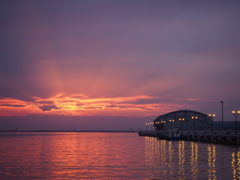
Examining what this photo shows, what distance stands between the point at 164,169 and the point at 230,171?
7484mm

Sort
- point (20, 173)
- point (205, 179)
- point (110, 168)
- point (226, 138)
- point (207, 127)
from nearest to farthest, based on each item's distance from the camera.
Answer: point (205, 179) < point (20, 173) < point (110, 168) < point (226, 138) < point (207, 127)

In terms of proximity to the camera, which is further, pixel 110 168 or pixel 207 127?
pixel 207 127

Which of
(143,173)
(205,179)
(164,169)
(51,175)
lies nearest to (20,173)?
(51,175)

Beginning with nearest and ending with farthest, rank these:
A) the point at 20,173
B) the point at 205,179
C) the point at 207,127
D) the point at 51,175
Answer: the point at 205,179 → the point at 51,175 → the point at 20,173 → the point at 207,127

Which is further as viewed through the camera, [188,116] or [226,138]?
[188,116]

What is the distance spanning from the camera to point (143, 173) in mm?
35531

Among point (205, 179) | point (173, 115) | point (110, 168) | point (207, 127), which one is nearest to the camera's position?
point (205, 179)

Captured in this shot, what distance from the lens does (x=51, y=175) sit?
34.9 m

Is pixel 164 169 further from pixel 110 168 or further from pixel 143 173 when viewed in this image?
pixel 110 168

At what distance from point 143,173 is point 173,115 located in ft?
484

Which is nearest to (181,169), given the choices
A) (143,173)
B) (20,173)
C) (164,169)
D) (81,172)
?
(164,169)

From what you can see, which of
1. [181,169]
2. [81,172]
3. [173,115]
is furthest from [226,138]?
[173,115]

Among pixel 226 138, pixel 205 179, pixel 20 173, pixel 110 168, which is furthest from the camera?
pixel 226 138

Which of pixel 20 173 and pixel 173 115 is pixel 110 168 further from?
pixel 173 115
